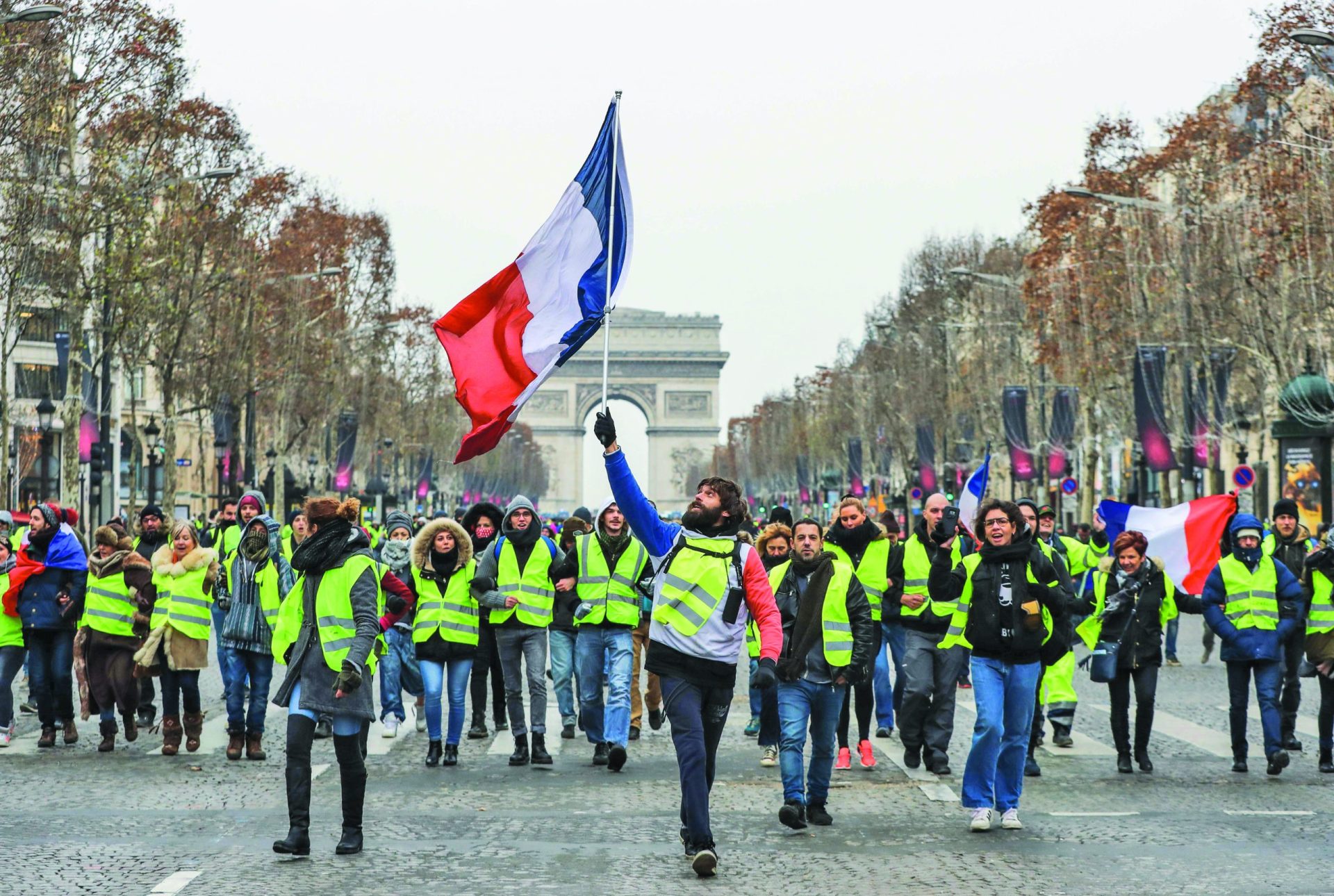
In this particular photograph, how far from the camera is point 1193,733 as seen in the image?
1462 cm

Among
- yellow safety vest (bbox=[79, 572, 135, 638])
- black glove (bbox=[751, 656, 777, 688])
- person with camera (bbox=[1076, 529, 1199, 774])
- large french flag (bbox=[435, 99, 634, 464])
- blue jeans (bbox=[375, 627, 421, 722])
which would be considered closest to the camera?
black glove (bbox=[751, 656, 777, 688])

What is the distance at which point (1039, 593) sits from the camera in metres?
9.95

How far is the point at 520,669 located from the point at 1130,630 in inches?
142

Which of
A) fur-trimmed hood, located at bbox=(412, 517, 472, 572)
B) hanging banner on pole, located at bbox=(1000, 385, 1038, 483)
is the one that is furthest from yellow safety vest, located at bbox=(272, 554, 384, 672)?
hanging banner on pole, located at bbox=(1000, 385, 1038, 483)

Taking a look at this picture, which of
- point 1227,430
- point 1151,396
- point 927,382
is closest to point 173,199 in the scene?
point 1151,396

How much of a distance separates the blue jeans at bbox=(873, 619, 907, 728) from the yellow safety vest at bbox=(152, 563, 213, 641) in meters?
4.26

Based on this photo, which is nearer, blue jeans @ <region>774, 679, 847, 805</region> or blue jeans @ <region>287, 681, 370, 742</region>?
blue jeans @ <region>287, 681, 370, 742</region>

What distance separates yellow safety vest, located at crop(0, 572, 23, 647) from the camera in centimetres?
1395

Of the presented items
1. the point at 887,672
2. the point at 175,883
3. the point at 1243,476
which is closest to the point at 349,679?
the point at 175,883

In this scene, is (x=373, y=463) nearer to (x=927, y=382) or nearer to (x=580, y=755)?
(x=927, y=382)

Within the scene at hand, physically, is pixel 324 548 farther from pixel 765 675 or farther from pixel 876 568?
pixel 876 568

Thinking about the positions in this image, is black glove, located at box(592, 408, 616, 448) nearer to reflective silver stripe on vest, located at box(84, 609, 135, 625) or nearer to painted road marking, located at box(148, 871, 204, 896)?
painted road marking, located at box(148, 871, 204, 896)

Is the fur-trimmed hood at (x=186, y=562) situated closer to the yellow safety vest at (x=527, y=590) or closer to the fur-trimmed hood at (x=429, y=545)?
the fur-trimmed hood at (x=429, y=545)

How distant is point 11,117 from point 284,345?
21941mm
